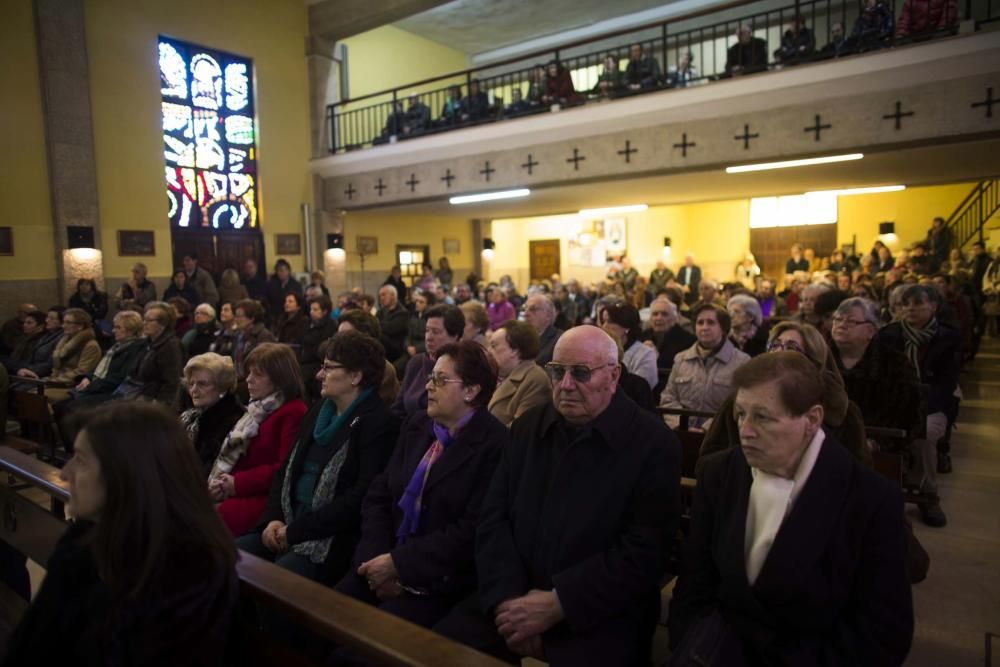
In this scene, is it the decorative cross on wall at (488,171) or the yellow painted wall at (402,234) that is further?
the yellow painted wall at (402,234)

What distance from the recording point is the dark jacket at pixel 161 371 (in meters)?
4.93

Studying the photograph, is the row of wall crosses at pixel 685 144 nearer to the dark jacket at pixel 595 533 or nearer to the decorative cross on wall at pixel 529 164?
the decorative cross on wall at pixel 529 164

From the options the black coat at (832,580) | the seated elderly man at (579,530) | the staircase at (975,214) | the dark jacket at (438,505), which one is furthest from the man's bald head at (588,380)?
the staircase at (975,214)

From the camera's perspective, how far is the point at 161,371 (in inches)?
195

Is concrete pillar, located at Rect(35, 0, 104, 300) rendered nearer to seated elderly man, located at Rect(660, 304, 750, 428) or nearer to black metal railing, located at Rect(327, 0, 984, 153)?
black metal railing, located at Rect(327, 0, 984, 153)

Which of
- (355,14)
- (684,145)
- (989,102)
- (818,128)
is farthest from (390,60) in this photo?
(989,102)

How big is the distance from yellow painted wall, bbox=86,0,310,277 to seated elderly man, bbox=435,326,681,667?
10.7m

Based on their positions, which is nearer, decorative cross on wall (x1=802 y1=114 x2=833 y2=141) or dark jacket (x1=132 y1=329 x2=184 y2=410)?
dark jacket (x1=132 y1=329 x2=184 y2=410)

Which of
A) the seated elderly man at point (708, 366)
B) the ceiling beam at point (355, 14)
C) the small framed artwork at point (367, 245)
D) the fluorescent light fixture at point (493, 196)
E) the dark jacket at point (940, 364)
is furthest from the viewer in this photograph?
the small framed artwork at point (367, 245)

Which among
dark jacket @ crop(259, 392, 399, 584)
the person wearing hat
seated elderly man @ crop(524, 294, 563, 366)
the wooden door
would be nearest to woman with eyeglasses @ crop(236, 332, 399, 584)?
dark jacket @ crop(259, 392, 399, 584)

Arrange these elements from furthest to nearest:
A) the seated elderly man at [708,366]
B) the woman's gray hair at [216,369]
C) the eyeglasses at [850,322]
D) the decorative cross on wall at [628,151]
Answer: the decorative cross on wall at [628,151]
the seated elderly man at [708,366]
the eyeglasses at [850,322]
the woman's gray hair at [216,369]

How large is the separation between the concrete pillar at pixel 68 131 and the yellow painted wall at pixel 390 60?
571 centimetres

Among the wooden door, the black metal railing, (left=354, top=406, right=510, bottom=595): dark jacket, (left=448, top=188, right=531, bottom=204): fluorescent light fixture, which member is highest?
the black metal railing

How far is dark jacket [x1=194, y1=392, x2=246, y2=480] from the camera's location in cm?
322
